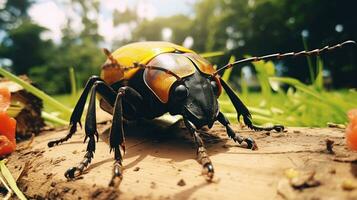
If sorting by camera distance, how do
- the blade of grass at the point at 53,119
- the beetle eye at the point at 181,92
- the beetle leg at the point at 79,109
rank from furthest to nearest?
the blade of grass at the point at 53,119
the beetle leg at the point at 79,109
the beetle eye at the point at 181,92

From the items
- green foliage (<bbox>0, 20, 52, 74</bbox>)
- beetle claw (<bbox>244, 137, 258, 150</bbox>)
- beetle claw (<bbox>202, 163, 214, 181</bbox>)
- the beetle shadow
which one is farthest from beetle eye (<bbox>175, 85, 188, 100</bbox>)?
green foliage (<bbox>0, 20, 52, 74</bbox>)

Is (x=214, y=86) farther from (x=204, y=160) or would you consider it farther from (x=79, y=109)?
(x=79, y=109)

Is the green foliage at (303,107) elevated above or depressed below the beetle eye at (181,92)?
below

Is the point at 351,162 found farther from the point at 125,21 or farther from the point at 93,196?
the point at 125,21

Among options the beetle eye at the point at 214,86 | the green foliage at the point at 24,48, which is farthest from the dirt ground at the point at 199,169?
the green foliage at the point at 24,48

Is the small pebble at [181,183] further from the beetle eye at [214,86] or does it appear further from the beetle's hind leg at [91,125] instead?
the beetle eye at [214,86]

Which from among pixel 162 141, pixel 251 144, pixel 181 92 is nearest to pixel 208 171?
pixel 251 144

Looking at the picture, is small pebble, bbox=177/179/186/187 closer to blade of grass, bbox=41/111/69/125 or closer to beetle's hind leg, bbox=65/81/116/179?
beetle's hind leg, bbox=65/81/116/179

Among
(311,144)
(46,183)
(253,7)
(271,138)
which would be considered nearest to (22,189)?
(46,183)
